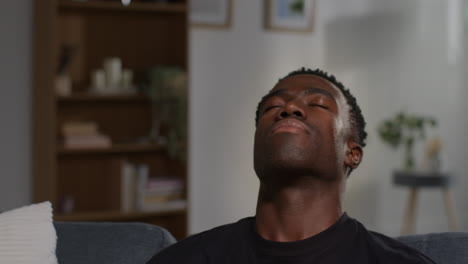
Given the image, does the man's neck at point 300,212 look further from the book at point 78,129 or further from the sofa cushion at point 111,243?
the book at point 78,129

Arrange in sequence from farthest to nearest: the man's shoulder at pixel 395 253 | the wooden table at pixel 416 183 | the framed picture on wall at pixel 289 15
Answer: the wooden table at pixel 416 183 → the framed picture on wall at pixel 289 15 → the man's shoulder at pixel 395 253

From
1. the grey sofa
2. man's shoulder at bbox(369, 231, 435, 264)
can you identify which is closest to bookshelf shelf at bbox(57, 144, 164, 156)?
the grey sofa

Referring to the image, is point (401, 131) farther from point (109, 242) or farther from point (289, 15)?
point (109, 242)

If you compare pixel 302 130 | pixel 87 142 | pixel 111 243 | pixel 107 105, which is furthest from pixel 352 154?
pixel 107 105

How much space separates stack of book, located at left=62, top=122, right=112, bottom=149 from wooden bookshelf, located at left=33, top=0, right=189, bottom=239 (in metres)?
0.03

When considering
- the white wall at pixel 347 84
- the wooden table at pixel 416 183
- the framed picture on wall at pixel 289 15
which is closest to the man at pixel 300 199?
the white wall at pixel 347 84

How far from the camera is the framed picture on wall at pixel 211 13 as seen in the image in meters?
5.12

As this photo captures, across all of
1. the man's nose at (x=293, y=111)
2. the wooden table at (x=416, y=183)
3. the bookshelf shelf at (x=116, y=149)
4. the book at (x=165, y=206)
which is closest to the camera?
the man's nose at (x=293, y=111)

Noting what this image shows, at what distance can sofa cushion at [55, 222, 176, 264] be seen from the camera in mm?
1577

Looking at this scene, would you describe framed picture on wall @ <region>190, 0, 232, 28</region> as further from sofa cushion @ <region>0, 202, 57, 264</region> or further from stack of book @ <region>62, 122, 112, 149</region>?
sofa cushion @ <region>0, 202, 57, 264</region>

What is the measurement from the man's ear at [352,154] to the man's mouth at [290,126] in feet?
0.37

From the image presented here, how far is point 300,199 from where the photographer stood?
1362 millimetres

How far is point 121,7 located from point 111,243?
284 cm

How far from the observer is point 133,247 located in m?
1.59
